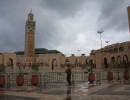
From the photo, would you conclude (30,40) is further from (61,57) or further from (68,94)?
(68,94)

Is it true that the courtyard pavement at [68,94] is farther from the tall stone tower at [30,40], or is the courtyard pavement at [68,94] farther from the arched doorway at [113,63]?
the tall stone tower at [30,40]

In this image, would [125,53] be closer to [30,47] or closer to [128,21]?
[128,21]

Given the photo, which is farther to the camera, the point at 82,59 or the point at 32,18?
the point at 32,18

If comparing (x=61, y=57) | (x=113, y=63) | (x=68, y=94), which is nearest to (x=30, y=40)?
(x=61, y=57)

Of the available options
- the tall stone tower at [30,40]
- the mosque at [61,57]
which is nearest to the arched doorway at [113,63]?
the mosque at [61,57]

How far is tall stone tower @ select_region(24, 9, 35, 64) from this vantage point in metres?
92.5

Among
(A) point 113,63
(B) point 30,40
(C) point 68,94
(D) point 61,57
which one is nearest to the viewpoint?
(C) point 68,94

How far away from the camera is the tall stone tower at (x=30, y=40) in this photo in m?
92.5

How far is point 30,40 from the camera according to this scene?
3711 inches

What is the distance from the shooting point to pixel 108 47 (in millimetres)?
88375

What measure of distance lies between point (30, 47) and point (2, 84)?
7776 cm

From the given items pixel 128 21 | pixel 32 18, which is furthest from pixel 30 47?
pixel 128 21

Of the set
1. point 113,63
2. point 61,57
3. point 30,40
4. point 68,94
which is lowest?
point 68,94

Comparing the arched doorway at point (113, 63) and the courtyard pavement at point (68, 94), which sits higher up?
the arched doorway at point (113, 63)
